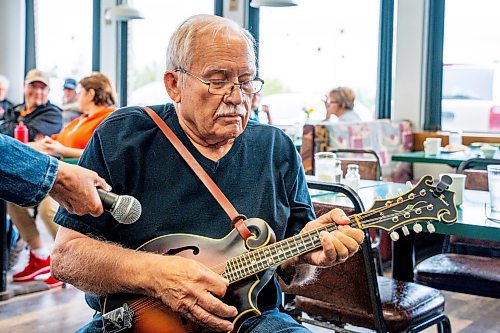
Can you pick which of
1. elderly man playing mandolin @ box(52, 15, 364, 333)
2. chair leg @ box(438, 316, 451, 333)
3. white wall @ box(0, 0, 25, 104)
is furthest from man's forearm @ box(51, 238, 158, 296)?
white wall @ box(0, 0, 25, 104)

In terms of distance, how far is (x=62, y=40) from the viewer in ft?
33.1

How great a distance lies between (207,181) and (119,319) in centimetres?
39

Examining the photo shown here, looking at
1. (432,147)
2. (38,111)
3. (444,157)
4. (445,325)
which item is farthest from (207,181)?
(38,111)

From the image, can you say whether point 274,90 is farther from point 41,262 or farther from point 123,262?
point 123,262

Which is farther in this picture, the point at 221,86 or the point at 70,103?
the point at 70,103

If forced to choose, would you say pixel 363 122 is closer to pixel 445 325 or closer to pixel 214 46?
pixel 445 325

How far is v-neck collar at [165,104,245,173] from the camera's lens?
1778 millimetres

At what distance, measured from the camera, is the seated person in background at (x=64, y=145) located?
4.38 metres

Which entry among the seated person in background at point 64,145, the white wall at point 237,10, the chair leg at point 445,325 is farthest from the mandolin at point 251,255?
the white wall at point 237,10

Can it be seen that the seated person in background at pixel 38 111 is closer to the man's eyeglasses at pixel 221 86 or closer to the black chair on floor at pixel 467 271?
the black chair on floor at pixel 467 271

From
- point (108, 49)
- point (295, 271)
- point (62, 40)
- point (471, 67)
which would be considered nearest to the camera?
point (295, 271)

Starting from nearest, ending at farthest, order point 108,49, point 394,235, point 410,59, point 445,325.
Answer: point 394,235
point 445,325
point 410,59
point 108,49

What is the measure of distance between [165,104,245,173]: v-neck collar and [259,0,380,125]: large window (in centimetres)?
526

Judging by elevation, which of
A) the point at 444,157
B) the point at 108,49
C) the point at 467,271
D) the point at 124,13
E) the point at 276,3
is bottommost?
the point at 467,271
